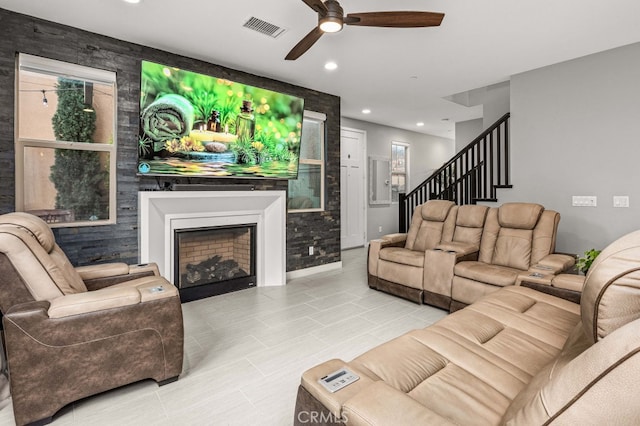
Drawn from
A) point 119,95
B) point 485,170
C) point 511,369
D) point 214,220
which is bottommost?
point 511,369

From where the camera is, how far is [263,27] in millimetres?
3002

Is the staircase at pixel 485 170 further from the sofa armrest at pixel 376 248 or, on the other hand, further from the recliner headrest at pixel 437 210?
the sofa armrest at pixel 376 248

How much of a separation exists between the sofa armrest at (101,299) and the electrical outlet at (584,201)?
169 inches

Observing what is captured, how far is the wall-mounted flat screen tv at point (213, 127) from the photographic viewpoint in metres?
3.28

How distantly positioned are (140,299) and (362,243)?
5.60m

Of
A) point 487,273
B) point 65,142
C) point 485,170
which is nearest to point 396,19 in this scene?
point 487,273

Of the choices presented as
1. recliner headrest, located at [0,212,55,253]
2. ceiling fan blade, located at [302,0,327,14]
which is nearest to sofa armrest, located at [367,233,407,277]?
ceiling fan blade, located at [302,0,327,14]

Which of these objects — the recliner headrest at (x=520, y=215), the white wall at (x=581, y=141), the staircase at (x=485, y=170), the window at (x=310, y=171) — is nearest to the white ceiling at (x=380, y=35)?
the white wall at (x=581, y=141)

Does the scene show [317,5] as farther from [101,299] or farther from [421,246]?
[421,246]

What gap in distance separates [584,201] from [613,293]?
11.7 feet

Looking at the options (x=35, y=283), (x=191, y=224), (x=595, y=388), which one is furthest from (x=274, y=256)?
(x=595, y=388)

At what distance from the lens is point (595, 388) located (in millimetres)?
689

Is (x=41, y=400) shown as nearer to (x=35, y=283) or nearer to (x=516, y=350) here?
(x=35, y=283)

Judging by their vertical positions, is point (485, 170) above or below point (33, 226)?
above
